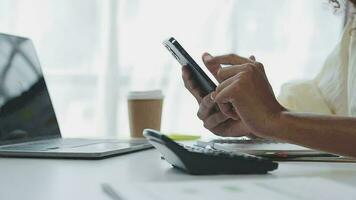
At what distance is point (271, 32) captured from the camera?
2.23 metres

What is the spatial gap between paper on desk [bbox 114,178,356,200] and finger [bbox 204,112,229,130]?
55 centimetres

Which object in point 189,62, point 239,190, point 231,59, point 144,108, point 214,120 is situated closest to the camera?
point 239,190

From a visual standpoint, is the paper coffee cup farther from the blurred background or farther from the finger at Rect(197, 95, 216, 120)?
the blurred background

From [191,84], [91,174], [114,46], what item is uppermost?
[114,46]

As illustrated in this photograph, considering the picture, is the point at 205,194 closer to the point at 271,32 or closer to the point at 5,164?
the point at 5,164

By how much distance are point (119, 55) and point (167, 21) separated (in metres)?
0.25

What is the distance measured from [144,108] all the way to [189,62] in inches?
16.1

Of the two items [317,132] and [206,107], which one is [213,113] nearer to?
[206,107]

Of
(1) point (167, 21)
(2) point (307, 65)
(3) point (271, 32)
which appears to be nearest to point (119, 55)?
(1) point (167, 21)

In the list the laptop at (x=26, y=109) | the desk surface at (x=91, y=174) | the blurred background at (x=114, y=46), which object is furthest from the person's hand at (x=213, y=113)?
the blurred background at (x=114, y=46)

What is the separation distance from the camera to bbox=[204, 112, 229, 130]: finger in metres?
1.10

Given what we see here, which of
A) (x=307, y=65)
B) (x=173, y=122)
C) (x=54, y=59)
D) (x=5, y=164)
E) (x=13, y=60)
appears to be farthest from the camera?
(x=307, y=65)

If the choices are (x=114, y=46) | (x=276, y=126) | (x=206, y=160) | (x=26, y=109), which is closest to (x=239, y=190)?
(x=206, y=160)

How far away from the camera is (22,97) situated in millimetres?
1137
